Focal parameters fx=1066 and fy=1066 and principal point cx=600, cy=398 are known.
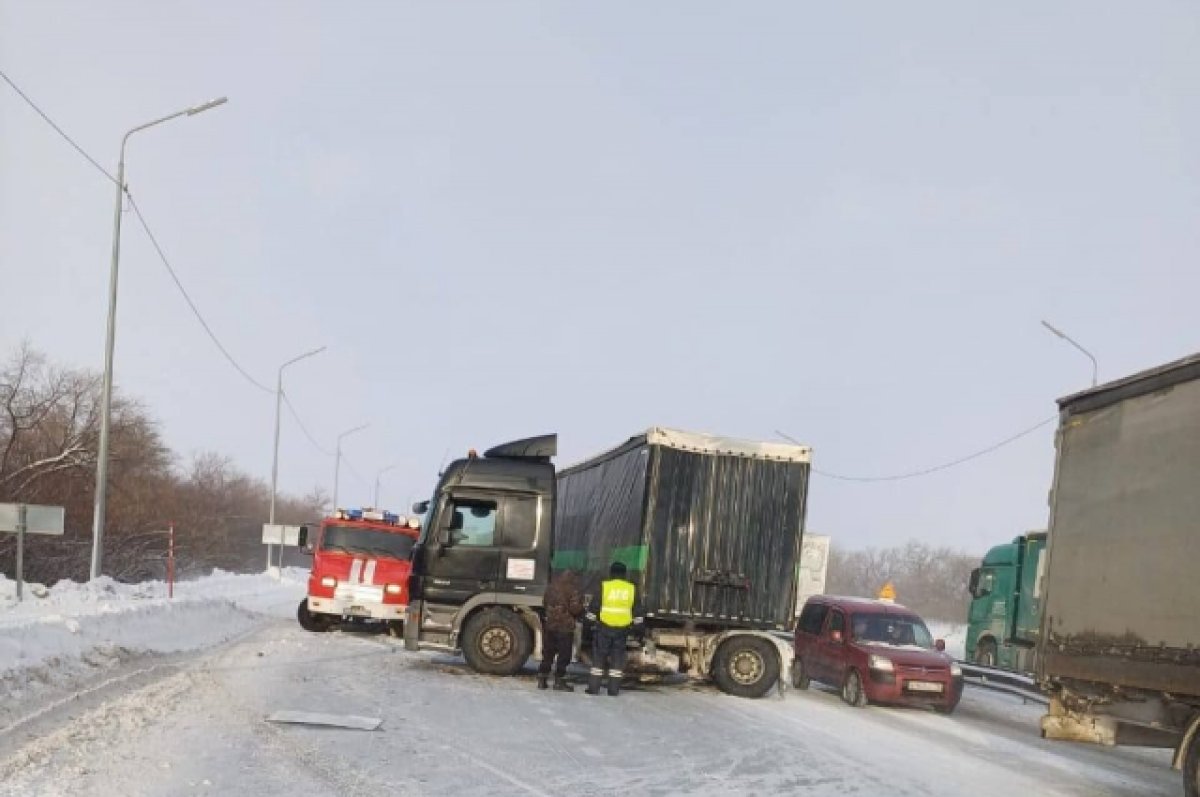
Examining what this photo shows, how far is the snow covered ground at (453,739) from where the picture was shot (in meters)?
7.39

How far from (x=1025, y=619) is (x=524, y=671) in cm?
1216

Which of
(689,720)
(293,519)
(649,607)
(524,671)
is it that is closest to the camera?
(689,720)

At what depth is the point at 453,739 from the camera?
9125 mm

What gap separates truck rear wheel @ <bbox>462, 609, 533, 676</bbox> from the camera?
14.5 metres

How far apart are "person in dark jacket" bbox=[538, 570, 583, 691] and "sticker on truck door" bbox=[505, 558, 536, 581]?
2.89 feet

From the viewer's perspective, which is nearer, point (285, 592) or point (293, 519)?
point (285, 592)

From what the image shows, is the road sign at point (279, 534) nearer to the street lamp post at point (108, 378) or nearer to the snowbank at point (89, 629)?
Result: the snowbank at point (89, 629)

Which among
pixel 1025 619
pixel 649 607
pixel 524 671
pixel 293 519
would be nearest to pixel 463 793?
pixel 649 607

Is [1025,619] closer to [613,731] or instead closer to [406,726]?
[613,731]

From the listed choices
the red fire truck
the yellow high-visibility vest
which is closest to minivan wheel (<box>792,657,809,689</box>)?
the yellow high-visibility vest

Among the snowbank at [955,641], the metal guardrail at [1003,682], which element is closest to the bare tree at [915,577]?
the snowbank at [955,641]

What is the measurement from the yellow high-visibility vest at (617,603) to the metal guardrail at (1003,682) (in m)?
8.20

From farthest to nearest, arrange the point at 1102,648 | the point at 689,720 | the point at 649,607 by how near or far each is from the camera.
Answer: the point at 649,607
the point at 689,720
the point at 1102,648

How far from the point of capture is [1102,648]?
28.4 ft
